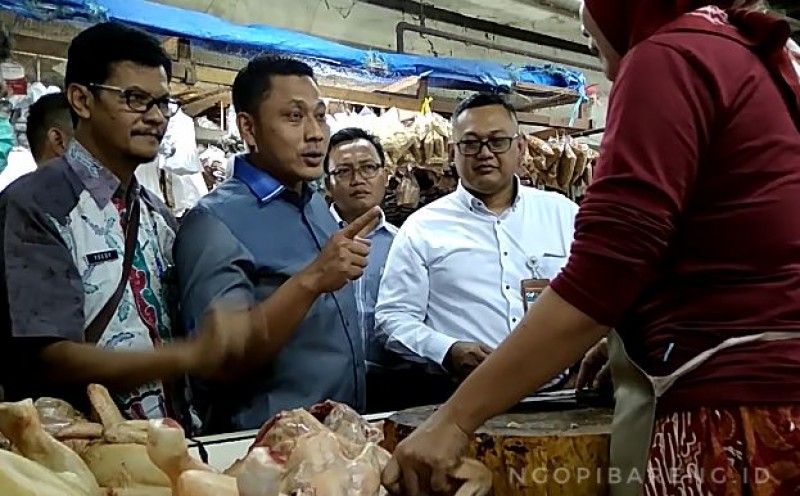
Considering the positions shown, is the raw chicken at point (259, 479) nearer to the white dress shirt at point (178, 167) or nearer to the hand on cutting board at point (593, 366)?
the hand on cutting board at point (593, 366)

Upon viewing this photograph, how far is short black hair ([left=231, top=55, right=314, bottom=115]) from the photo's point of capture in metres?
2.20

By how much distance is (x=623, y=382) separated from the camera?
1190mm

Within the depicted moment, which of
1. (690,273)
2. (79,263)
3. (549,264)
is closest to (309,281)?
(79,263)

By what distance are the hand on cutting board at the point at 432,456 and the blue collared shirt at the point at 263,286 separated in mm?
836

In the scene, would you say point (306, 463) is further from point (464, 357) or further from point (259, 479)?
point (464, 357)

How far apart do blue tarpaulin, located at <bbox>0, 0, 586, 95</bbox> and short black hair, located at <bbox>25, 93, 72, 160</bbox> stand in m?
0.45

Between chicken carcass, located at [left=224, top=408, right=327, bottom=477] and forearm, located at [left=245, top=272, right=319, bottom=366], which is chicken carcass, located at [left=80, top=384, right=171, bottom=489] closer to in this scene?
chicken carcass, located at [left=224, top=408, right=327, bottom=477]

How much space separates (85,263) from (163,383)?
0.98ft

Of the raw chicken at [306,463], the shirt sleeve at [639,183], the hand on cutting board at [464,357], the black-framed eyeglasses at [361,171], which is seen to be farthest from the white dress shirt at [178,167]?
the shirt sleeve at [639,183]

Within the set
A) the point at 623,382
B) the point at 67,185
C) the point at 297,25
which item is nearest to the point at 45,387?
the point at 67,185

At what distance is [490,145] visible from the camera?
292 cm

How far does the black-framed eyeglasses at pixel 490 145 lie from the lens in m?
2.92

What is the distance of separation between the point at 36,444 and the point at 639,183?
868mm

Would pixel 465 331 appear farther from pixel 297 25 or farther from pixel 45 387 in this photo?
pixel 297 25
